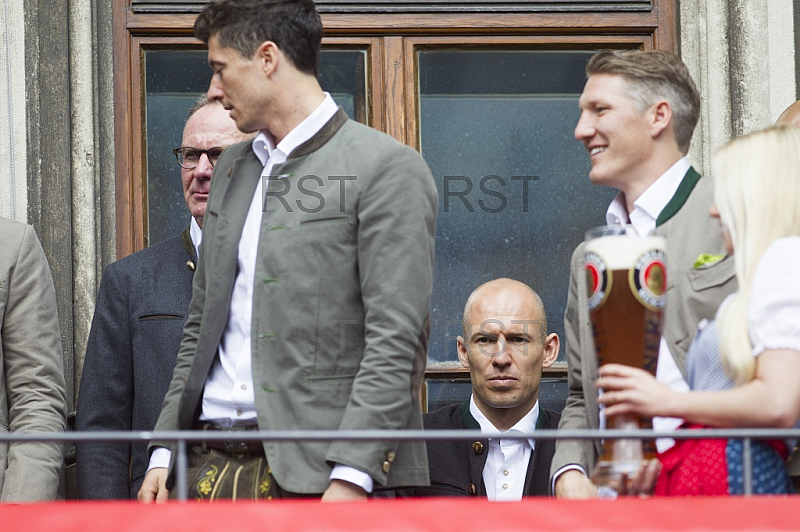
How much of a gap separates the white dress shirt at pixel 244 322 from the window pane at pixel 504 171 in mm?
2114

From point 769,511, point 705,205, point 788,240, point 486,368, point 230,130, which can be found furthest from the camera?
point 486,368

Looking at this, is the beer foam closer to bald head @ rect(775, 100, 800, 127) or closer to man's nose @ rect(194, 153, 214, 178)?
bald head @ rect(775, 100, 800, 127)

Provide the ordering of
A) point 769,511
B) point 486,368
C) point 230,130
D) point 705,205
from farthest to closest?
point 486,368 → point 230,130 → point 705,205 → point 769,511

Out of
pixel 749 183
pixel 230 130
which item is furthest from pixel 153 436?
pixel 230 130

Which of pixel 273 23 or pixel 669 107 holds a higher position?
pixel 273 23

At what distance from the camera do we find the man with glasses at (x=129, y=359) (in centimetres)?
447

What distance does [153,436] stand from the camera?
2.87m

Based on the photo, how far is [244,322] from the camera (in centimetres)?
340

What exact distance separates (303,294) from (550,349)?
2294 mm

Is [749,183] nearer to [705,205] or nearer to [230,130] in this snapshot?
[705,205]

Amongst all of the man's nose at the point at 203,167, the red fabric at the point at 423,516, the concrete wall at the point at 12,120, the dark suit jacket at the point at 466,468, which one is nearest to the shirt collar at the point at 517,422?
the dark suit jacket at the point at 466,468

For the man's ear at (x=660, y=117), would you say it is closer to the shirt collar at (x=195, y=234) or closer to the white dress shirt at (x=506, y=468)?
the white dress shirt at (x=506, y=468)

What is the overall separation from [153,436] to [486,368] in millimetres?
2423

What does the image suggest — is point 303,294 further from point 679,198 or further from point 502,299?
point 502,299
